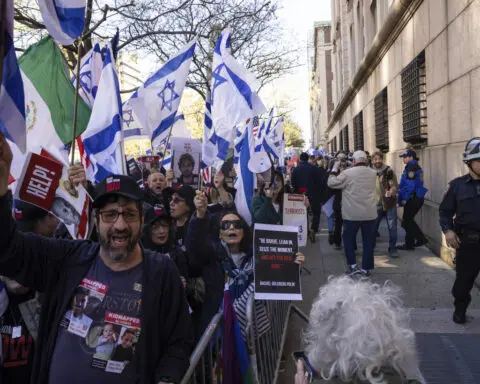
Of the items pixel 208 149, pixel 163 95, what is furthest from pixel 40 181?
pixel 163 95

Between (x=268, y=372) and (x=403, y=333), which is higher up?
(x=403, y=333)

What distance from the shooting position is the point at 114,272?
245 cm

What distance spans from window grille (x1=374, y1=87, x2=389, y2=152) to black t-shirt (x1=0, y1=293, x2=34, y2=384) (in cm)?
1349

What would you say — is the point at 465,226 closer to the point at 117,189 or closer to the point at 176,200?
the point at 176,200

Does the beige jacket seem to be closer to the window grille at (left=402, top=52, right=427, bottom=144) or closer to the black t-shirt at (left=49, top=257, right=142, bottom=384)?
the window grille at (left=402, top=52, right=427, bottom=144)

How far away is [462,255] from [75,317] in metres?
4.29

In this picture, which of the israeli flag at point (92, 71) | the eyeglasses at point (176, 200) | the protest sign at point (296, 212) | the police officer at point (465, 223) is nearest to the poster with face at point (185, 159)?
the israeli flag at point (92, 71)

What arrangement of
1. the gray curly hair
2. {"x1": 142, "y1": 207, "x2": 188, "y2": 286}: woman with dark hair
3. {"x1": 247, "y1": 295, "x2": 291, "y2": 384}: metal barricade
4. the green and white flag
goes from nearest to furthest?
the gray curly hair
{"x1": 247, "y1": 295, "x2": 291, "y2": 384}: metal barricade
{"x1": 142, "y1": 207, "x2": 188, "y2": 286}: woman with dark hair
the green and white flag

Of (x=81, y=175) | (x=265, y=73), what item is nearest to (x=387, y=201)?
(x=81, y=175)

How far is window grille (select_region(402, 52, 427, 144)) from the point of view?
10141mm

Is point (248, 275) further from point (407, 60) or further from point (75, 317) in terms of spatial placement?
point (407, 60)

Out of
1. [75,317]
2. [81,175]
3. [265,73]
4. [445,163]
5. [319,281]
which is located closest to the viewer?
[75,317]

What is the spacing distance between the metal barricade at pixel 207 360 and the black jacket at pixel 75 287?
9 centimetres

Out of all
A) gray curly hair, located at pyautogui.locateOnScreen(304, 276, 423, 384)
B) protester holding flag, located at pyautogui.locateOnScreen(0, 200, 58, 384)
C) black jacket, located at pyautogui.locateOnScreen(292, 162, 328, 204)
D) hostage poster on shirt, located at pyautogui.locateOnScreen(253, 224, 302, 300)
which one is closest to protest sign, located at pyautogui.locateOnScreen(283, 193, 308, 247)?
hostage poster on shirt, located at pyautogui.locateOnScreen(253, 224, 302, 300)
